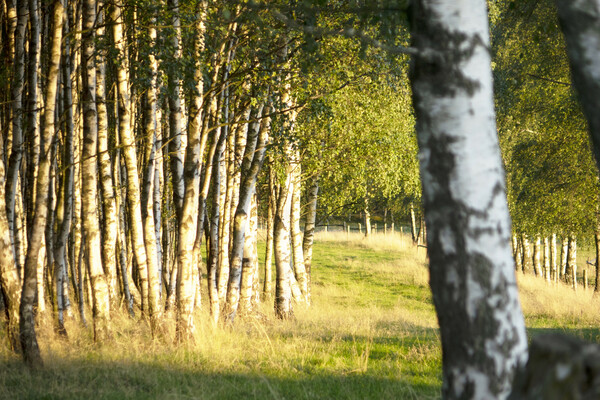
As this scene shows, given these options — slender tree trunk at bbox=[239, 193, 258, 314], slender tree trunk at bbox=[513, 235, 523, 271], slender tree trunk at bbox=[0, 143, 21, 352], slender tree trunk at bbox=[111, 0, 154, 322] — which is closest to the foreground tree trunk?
slender tree trunk at bbox=[0, 143, 21, 352]

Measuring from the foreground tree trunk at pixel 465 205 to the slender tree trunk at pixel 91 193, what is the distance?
6.92 metres

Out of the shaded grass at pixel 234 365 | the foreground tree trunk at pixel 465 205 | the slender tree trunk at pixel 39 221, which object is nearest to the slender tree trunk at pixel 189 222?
the shaded grass at pixel 234 365

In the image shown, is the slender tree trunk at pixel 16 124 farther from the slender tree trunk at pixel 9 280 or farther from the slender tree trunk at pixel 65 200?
the slender tree trunk at pixel 9 280

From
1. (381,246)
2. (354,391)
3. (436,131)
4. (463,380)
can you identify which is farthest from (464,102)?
(381,246)

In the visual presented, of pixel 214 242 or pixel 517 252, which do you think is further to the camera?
pixel 517 252

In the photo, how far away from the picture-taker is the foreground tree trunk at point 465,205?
3051mm

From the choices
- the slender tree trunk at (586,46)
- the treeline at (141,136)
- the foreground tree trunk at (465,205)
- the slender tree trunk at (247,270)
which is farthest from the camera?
the slender tree trunk at (247,270)

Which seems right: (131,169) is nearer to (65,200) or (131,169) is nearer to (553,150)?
(65,200)

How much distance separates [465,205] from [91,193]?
24.0ft

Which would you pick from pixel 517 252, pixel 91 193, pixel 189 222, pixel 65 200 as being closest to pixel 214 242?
pixel 189 222

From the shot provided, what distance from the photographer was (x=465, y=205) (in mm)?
3090

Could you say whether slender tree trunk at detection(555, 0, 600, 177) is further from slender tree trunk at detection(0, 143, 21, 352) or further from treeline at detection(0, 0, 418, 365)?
slender tree trunk at detection(0, 143, 21, 352)

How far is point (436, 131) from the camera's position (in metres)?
3.17

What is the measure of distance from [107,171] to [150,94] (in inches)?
74.5
